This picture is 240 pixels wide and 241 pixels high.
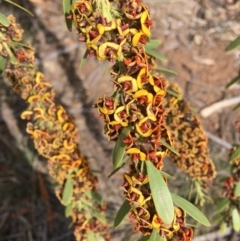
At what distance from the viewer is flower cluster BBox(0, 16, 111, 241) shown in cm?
124

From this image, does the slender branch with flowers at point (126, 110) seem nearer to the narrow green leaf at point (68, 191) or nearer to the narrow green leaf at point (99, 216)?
the narrow green leaf at point (68, 191)

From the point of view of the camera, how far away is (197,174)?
4.83 feet

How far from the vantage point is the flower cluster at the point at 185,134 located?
1409 millimetres

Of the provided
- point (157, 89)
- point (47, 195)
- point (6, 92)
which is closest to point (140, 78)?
point (157, 89)

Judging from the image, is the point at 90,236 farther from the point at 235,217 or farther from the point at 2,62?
the point at 2,62

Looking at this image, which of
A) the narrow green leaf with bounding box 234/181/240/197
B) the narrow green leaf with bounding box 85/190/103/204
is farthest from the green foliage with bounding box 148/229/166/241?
the narrow green leaf with bounding box 85/190/103/204

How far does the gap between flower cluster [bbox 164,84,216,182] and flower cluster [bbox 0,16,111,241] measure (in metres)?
0.25

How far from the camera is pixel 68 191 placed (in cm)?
141

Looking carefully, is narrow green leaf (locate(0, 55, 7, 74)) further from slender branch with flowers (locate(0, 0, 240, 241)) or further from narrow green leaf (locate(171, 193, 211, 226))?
narrow green leaf (locate(171, 193, 211, 226))

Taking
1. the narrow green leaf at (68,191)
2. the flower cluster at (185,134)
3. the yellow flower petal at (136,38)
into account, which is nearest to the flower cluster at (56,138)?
the narrow green leaf at (68,191)

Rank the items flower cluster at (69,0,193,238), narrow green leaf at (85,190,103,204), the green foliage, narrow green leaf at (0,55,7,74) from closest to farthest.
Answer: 1. flower cluster at (69,0,193,238)
2. the green foliage
3. narrow green leaf at (0,55,7,74)
4. narrow green leaf at (85,190,103,204)

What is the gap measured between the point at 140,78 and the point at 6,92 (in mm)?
1939

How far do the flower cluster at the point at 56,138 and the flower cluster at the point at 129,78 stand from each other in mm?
313

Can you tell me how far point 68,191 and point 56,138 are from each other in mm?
168
